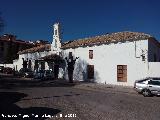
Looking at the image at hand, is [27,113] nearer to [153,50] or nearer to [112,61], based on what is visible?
[112,61]

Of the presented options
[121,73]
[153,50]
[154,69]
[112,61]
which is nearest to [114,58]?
[112,61]

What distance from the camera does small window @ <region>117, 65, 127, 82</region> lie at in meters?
30.3

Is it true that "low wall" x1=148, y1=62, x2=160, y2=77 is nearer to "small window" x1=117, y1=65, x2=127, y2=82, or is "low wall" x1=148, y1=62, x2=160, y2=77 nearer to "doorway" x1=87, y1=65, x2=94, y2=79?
"small window" x1=117, y1=65, x2=127, y2=82

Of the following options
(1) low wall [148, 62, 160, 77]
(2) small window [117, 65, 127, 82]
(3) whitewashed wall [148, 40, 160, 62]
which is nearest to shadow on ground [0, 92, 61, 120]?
(1) low wall [148, 62, 160, 77]

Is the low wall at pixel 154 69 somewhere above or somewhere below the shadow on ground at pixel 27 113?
above

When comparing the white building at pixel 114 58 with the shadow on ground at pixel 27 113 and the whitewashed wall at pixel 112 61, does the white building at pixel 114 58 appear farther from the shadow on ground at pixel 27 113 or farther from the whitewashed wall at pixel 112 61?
the shadow on ground at pixel 27 113

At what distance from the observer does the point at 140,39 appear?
94.8ft

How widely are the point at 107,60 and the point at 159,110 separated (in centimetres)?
1799

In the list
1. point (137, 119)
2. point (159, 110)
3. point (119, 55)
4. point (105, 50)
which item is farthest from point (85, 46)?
point (137, 119)

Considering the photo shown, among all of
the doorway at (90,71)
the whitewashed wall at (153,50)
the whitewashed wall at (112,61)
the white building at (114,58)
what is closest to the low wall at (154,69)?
the white building at (114,58)

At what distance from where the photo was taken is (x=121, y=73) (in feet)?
101

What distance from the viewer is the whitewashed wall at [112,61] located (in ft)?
95.0

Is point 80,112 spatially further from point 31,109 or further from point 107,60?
point 107,60

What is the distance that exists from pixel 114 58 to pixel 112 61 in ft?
1.50
